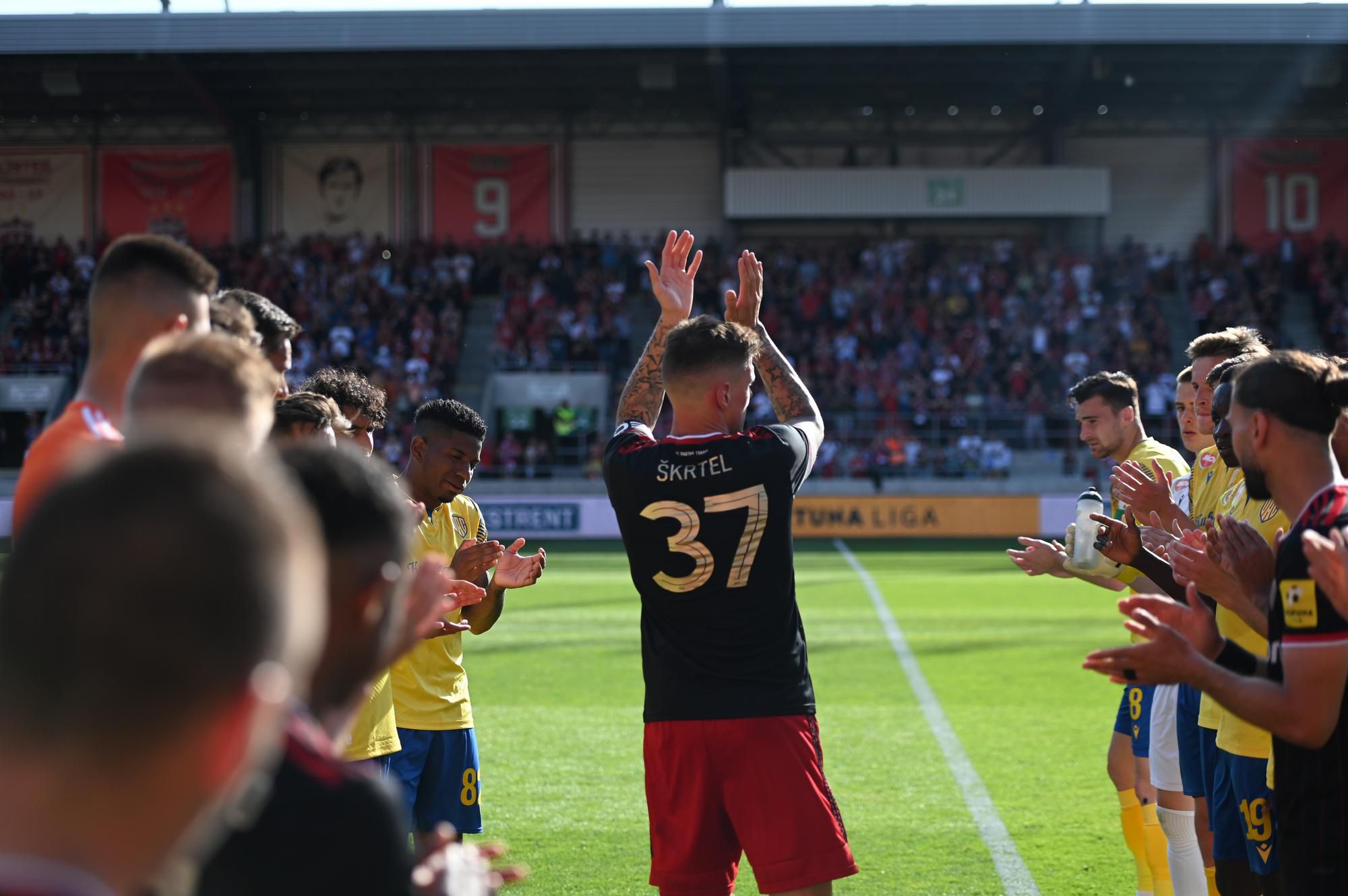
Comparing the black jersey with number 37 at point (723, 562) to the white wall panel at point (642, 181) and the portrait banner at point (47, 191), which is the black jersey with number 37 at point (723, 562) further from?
the portrait banner at point (47, 191)

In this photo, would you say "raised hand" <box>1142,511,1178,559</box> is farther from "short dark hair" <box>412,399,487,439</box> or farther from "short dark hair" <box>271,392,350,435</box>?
"short dark hair" <box>271,392,350,435</box>

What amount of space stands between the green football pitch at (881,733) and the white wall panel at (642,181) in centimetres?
2088

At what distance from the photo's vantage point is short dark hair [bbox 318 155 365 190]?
38.0 m

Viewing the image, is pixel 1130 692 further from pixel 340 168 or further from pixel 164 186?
pixel 164 186

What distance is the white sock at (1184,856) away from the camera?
546 cm

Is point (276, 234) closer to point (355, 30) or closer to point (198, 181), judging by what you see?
point (198, 181)

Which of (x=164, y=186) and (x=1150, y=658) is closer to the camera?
(x=1150, y=658)


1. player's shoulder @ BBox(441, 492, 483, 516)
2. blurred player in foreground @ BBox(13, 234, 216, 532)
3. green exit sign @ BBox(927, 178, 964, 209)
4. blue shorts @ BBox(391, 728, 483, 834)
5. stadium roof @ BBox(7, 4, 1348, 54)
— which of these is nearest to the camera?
blurred player in foreground @ BBox(13, 234, 216, 532)

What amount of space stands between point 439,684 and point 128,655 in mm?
4577

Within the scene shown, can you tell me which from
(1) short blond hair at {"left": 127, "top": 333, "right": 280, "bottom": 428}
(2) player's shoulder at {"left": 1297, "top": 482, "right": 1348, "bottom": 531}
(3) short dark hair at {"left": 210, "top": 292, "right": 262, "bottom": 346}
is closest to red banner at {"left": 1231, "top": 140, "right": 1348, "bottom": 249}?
(2) player's shoulder at {"left": 1297, "top": 482, "right": 1348, "bottom": 531}

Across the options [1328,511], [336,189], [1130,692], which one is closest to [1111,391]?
[1130,692]

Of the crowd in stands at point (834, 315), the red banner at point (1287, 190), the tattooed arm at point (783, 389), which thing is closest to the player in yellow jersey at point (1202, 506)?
the tattooed arm at point (783, 389)

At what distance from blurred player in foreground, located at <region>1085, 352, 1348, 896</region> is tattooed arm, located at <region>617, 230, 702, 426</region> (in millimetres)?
1952

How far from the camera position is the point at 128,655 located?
1146 millimetres
